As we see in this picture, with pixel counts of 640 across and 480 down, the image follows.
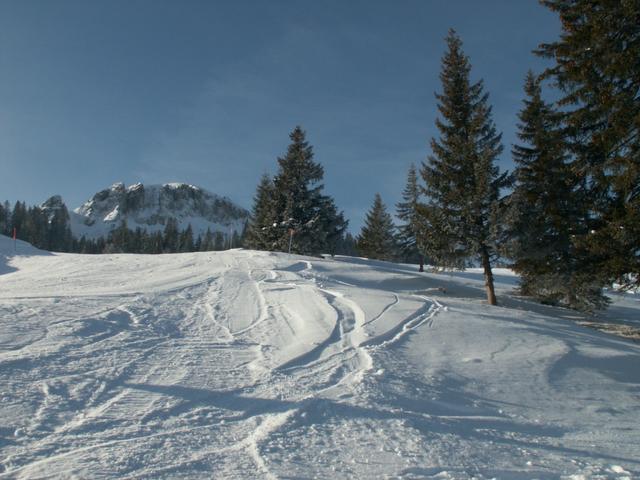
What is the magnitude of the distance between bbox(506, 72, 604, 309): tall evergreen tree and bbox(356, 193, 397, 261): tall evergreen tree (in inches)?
931

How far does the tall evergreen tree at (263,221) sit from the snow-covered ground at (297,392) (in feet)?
60.2

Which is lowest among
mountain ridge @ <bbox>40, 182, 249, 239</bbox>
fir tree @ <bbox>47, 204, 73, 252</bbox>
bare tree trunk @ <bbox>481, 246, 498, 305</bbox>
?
bare tree trunk @ <bbox>481, 246, 498, 305</bbox>

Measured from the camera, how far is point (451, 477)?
298cm

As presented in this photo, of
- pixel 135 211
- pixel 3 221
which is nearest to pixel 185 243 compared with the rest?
pixel 3 221

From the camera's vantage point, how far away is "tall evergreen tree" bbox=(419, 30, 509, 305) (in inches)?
578

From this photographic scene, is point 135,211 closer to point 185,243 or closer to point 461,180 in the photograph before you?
point 185,243

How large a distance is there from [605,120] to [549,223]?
352cm

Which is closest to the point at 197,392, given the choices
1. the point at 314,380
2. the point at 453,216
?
the point at 314,380

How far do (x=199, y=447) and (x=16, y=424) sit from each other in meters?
1.65

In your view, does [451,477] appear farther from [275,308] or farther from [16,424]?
[275,308]

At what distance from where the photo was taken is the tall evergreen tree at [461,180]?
578 inches

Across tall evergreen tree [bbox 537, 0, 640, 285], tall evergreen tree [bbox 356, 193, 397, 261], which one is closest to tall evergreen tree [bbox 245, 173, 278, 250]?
tall evergreen tree [bbox 356, 193, 397, 261]

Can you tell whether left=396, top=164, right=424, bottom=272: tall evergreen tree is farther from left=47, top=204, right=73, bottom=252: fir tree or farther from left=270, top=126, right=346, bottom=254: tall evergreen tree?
left=47, top=204, right=73, bottom=252: fir tree

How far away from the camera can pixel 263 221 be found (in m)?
28.8
